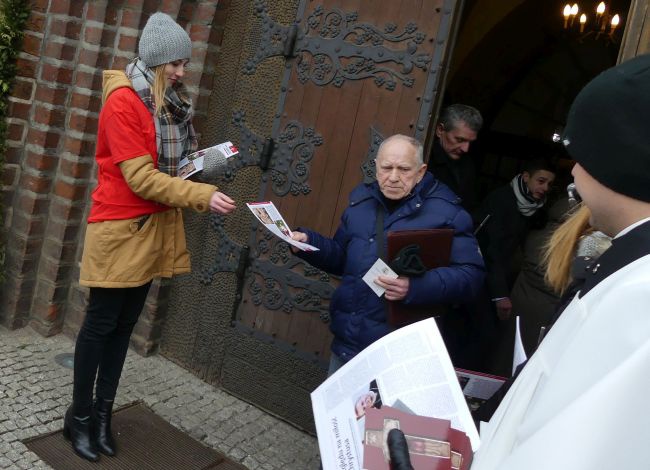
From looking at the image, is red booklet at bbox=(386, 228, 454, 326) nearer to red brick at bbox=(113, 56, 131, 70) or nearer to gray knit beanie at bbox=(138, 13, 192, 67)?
gray knit beanie at bbox=(138, 13, 192, 67)

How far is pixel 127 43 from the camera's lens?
148 inches

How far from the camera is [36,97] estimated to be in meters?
3.90

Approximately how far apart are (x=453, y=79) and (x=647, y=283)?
18.3 ft

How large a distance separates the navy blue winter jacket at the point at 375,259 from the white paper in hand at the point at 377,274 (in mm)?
81

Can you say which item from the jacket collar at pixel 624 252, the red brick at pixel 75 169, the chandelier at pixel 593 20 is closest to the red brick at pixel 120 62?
the red brick at pixel 75 169

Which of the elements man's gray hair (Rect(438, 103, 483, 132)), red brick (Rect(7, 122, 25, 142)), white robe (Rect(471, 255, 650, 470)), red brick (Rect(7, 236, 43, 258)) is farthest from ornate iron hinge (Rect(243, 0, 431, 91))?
white robe (Rect(471, 255, 650, 470))

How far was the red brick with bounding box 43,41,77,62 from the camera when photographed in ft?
12.4

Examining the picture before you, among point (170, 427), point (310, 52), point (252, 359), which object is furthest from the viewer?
point (252, 359)

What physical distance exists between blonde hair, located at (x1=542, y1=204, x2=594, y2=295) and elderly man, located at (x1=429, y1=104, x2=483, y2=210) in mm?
1745

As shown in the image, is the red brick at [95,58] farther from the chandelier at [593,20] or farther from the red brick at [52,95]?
the chandelier at [593,20]

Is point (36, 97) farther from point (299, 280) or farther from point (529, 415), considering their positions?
point (529, 415)

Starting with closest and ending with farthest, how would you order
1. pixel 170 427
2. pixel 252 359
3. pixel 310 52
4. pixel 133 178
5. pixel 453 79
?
pixel 133 178 < pixel 170 427 < pixel 310 52 < pixel 252 359 < pixel 453 79

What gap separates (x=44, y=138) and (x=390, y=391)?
9.98 ft

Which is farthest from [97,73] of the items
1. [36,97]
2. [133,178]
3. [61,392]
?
[61,392]
